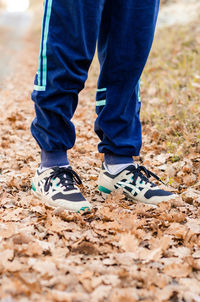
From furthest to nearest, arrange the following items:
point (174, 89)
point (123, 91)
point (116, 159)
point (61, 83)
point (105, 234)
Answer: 1. point (174, 89)
2. point (116, 159)
3. point (123, 91)
4. point (61, 83)
5. point (105, 234)

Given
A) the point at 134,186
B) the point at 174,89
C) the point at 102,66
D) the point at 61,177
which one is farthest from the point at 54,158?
the point at 174,89

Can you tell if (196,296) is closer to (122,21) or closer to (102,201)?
(102,201)

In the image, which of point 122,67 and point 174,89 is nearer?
point 122,67

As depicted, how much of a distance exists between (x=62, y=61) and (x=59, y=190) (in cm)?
77

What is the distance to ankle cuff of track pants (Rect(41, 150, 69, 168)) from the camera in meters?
2.04

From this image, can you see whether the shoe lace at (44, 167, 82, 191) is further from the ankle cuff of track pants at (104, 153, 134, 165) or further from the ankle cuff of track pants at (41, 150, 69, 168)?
the ankle cuff of track pants at (104, 153, 134, 165)

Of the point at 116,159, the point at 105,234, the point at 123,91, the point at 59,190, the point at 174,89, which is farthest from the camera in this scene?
the point at 174,89

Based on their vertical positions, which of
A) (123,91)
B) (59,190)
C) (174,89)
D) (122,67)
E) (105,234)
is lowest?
(105,234)

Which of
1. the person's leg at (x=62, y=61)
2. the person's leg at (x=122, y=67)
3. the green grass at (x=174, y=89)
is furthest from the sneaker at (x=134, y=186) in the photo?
the green grass at (x=174, y=89)

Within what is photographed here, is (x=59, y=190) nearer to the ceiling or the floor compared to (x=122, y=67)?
nearer to the floor

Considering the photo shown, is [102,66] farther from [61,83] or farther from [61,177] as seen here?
[61,177]

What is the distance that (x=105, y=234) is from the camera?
1724mm

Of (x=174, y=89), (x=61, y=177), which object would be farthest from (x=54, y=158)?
(x=174, y=89)

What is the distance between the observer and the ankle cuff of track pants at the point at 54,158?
2.04 m
